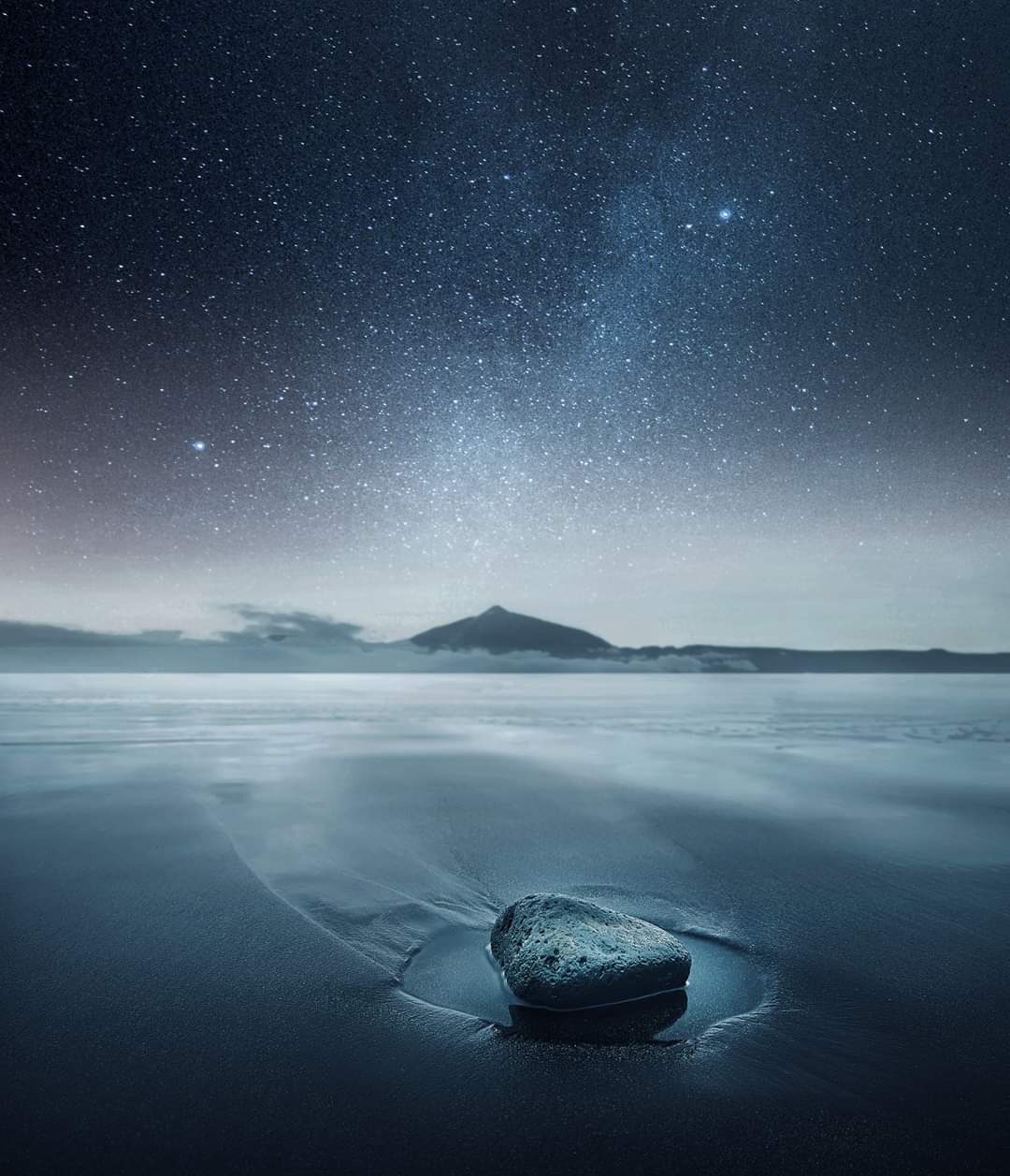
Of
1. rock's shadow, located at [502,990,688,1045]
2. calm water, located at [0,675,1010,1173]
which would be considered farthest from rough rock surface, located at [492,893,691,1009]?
calm water, located at [0,675,1010,1173]

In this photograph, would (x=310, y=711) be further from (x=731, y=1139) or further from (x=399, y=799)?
(x=731, y=1139)

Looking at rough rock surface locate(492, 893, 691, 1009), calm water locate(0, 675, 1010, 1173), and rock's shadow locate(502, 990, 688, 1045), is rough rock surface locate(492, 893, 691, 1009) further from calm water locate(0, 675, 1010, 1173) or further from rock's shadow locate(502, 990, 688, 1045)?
calm water locate(0, 675, 1010, 1173)

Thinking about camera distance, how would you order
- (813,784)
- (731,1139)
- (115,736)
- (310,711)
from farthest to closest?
(310,711)
(115,736)
(813,784)
(731,1139)

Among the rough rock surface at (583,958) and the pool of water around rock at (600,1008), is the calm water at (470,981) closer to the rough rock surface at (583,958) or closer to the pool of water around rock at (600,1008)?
the pool of water around rock at (600,1008)

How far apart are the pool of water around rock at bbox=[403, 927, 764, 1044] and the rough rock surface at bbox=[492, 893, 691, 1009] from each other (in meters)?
0.07

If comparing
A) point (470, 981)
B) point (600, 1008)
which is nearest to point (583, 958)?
point (600, 1008)

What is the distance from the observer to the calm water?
2.84 m

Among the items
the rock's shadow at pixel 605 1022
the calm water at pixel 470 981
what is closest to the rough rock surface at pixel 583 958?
the rock's shadow at pixel 605 1022

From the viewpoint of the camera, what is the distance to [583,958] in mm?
3887

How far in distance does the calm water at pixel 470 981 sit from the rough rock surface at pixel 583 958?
8.4 inches

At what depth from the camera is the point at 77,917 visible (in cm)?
524

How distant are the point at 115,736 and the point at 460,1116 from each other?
19018mm

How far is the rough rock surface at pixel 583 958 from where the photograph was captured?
3.82 m

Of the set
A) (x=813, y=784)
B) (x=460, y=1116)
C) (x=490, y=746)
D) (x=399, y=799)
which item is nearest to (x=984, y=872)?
(x=813, y=784)
